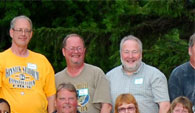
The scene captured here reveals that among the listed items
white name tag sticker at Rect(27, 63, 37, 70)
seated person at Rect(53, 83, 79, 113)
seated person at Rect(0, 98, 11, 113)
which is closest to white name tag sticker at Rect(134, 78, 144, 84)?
seated person at Rect(53, 83, 79, 113)

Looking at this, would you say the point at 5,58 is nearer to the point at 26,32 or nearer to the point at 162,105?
the point at 26,32

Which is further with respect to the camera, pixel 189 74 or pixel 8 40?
pixel 8 40

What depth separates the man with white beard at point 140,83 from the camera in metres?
6.06

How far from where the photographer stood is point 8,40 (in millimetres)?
14883

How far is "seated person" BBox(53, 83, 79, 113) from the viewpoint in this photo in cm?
563

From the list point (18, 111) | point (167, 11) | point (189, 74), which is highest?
point (167, 11)

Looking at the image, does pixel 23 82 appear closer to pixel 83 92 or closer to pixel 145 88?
pixel 83 92

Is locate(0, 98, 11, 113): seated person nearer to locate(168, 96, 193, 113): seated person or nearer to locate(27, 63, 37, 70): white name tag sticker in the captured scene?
locate(27, 63, 37, 70): white name tag sticker

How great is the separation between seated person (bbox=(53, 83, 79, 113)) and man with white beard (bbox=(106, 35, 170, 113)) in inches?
28.5

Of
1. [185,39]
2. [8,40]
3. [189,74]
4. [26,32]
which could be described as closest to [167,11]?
[185,39]

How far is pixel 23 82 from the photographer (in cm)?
596

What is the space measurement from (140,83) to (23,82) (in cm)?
142

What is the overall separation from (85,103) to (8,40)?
9110mm

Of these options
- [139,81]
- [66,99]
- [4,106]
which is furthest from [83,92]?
[4,106]
